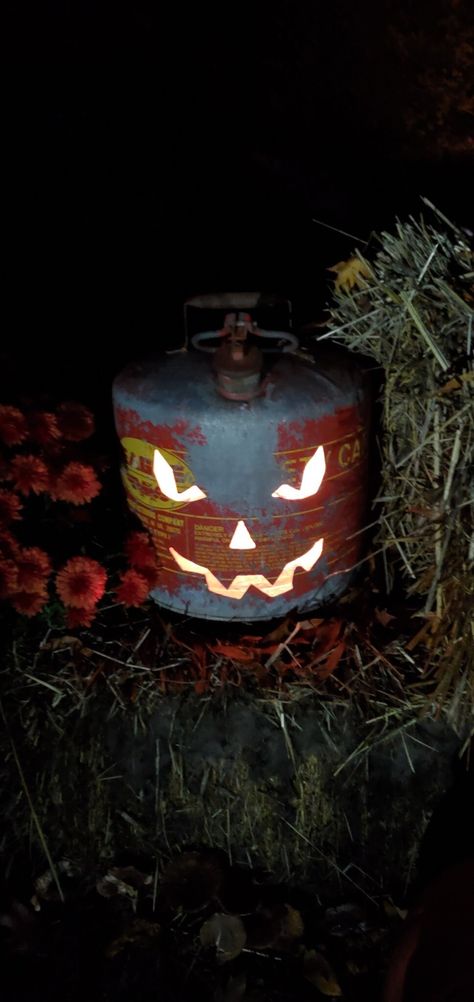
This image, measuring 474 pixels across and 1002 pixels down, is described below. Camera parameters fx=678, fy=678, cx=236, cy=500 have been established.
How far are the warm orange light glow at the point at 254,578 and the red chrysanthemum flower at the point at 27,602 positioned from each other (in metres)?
0.44

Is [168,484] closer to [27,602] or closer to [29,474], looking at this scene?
[29,474]

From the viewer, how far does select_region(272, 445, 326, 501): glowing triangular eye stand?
6.59 feet

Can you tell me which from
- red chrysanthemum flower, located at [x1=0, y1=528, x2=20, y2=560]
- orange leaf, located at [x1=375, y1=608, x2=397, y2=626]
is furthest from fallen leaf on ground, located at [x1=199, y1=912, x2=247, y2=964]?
red chrysanthemum flower, located at [x1=0, y1=528, x2=20, y2=560]

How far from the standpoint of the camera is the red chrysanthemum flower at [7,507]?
6.46 feet

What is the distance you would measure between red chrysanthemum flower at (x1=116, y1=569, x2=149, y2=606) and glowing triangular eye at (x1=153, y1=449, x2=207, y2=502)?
0.97ft

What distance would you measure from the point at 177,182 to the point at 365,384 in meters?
2.16

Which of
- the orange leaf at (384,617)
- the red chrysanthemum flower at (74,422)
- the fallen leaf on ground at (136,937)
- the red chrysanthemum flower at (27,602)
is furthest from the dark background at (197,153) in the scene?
the fallen leaf on ground at (136,937)

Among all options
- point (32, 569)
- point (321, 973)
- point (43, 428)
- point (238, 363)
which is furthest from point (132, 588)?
point (321, 973)

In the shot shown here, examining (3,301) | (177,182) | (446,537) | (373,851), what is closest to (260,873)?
(373,851)

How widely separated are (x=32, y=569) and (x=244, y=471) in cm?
69

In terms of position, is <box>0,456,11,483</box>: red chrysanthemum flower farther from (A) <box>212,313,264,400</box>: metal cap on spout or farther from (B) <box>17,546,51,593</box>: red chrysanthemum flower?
(A) <box>212,313,264,400</box>: metal cap on spout

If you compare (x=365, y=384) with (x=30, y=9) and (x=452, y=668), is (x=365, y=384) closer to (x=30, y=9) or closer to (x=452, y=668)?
(x=452, y=668)

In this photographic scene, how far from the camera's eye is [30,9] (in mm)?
3014

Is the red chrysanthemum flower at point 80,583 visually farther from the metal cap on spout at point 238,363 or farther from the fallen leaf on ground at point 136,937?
the fallen leaf on ground at point 136,937
